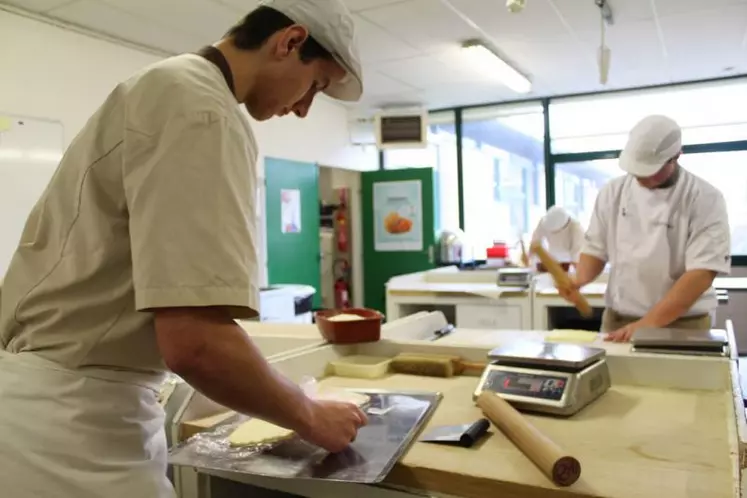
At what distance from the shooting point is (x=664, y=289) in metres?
2.33

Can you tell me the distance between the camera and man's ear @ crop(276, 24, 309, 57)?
949mm

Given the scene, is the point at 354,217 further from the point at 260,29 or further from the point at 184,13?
the point at 260,29

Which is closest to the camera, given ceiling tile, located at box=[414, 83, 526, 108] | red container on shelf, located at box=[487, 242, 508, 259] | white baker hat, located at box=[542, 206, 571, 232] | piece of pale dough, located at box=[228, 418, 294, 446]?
piece of pale dough, located at box=[228, 418, 294, 446]

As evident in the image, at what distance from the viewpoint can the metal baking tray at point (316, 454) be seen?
3.15 feet

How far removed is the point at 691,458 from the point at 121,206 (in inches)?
36.5

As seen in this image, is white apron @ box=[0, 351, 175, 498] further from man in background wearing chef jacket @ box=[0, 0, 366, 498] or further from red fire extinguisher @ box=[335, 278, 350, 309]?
red fire extinguisher @ box=[335, 278, 350, 309]

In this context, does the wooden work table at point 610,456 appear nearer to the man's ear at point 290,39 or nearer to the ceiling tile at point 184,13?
the man's ear at point 290,39

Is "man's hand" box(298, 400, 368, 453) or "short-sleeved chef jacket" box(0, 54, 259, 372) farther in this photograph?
"man's hand" box(298, 400, 368, 453)

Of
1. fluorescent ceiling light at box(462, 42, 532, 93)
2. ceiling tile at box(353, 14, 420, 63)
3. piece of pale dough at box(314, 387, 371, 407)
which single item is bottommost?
piece of pale dough at box(314, 387, 371, 407)

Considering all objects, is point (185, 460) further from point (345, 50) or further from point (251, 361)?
point (345, 50)

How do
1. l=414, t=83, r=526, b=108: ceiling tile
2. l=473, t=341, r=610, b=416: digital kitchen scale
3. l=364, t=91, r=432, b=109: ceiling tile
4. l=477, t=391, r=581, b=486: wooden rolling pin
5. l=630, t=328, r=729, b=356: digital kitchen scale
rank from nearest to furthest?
1. l=477, t=391, r=581, b=486: wooden rolling pin
2. l=473, t=341, r=610, b=416: digital kitchen scale
3. l=630, t=328, r=729, b=356: digital kitchen scale
4. l=414, t=83, r=526, b=108: ceiling tile
5. l=364, t=91, r=432, b=109: ceiling tile

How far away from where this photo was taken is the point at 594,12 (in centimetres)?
405

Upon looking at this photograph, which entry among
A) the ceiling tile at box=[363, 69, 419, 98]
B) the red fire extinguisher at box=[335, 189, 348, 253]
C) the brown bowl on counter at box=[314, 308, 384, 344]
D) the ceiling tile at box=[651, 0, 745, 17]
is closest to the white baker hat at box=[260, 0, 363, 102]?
the brown bowl on counter at box=[314, 308, 384, 344]

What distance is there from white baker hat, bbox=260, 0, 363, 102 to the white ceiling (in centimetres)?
294
